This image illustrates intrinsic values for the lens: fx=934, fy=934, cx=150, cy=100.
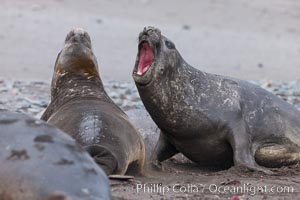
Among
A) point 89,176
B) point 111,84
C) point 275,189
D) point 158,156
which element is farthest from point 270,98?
point 111,84

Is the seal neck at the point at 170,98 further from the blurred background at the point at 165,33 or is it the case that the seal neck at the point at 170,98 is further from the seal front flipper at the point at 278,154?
the blurred background at the point at 165,33

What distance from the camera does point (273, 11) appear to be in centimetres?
2033

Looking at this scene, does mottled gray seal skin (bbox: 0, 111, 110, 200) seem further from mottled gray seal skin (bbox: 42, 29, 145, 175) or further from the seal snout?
the seal snout

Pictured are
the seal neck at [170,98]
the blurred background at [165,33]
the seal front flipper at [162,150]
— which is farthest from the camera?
the blurred background at [165,33]

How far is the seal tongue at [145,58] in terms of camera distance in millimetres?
5766

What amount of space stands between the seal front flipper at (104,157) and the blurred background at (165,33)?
714 cm

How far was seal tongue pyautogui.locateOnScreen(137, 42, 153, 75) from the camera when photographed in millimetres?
5766

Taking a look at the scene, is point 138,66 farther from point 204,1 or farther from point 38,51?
point 204,1

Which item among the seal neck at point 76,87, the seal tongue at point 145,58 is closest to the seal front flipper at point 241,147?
the seal tongue at point 145,58

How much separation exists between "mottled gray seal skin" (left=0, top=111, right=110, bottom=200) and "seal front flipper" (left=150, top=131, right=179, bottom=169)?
8.13 feet

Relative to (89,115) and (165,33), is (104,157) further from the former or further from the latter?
(165,33)

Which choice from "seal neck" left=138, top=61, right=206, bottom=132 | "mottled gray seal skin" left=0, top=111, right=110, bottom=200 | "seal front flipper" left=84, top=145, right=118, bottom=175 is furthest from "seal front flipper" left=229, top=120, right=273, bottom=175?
"mottled gray seal skin" left=0, top=111, right=110, bottom=200

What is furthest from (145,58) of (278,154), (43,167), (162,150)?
(43,167)

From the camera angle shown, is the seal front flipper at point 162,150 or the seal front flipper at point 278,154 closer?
the seal front flipper at point 278,154
